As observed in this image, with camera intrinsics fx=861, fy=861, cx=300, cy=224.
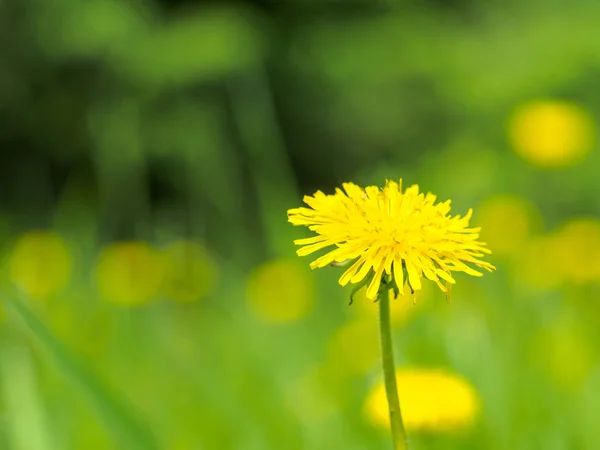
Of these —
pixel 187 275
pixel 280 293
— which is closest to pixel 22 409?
pixel 280 293

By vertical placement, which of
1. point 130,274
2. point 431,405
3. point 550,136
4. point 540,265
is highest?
point 550,136

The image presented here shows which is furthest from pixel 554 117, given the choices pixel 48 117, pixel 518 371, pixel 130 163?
pixel 48 117

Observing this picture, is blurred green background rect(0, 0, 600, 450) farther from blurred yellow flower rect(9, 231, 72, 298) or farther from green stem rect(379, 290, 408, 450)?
green stem rect(379, 290, 408, 450)

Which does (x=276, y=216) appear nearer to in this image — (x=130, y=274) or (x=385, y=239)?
(x=130, y=274)

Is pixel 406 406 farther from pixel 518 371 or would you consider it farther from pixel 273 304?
pixel 273 304

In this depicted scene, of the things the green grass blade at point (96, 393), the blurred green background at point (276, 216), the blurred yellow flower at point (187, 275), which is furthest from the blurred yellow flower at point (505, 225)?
the green grass blade at point (96, 393)
